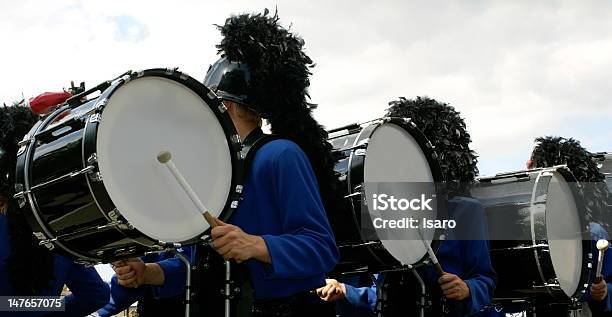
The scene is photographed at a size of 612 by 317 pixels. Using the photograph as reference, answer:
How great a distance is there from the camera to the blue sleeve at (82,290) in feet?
12.9

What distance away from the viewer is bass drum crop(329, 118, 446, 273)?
3.79 metres

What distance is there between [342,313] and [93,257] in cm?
268

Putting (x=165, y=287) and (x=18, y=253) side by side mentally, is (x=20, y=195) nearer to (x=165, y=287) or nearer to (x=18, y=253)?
(x=165, y=287)

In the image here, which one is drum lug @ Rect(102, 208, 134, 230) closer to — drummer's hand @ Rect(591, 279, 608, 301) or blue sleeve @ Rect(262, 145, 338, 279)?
blue sleeve @ Rect(262, 145, 338, 279)

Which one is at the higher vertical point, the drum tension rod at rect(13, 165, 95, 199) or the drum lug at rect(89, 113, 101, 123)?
the drum lug at rect(89, 113, 101, 123)

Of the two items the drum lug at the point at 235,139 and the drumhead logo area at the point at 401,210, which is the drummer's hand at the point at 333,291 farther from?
the drum lug at the point at 235,139

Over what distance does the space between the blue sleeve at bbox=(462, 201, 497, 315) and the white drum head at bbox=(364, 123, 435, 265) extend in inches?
18.9

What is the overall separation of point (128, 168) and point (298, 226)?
68 cm

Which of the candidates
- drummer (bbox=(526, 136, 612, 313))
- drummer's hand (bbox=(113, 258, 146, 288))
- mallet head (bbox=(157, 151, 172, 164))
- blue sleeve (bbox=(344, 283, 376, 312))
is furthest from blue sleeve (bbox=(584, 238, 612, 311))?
mallet head (bbox=(157, 151, 172, 164))

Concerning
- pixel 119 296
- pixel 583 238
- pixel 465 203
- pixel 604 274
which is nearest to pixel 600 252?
pixel 583 238

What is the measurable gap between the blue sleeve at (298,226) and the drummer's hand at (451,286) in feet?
4.42

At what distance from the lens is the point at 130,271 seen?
3285 mm

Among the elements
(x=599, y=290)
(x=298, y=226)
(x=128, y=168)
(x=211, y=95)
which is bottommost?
(x=599, y=290)

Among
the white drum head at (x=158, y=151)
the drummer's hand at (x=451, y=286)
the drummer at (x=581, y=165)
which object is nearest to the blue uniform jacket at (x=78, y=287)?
the white drum head at (x=158, y=151)
